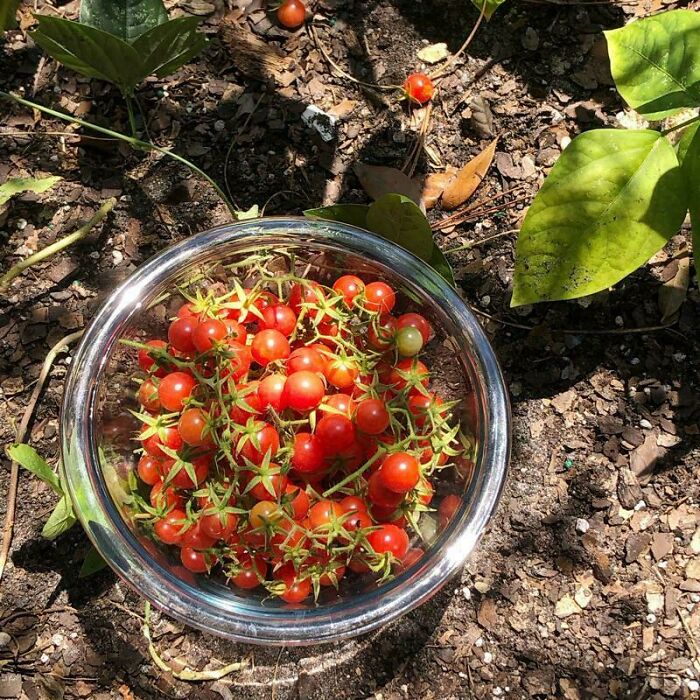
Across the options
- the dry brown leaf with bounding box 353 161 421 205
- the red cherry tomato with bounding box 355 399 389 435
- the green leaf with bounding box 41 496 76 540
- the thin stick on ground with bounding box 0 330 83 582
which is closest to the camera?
the red cherry tomato with bounding box 355 399 389 435

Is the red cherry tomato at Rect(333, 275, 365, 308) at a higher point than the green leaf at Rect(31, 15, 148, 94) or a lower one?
lower

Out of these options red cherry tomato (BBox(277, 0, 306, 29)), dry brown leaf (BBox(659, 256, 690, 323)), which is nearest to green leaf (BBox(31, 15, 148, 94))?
red cherry tomato (BBox(277, 0, 306, 29))

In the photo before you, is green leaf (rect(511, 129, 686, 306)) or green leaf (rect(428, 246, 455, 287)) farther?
green leaf (rect(428, 246, 455, 287))

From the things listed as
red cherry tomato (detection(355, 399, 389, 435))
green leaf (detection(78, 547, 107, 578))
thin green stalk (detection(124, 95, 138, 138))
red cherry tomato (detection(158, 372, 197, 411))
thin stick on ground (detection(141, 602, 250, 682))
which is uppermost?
thin green stalk (detection(124, 95, 138, 138))

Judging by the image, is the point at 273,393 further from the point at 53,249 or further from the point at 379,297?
the point at 53,249

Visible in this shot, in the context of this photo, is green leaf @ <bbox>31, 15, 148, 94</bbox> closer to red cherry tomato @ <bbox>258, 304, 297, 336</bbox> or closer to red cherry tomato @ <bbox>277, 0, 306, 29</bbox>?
red cherry tomato @ <bbox>277, 0, 306, 29</bbox>

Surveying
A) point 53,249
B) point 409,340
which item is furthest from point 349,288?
point 53,249

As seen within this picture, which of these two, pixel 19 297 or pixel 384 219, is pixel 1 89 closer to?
pixel 19 297
